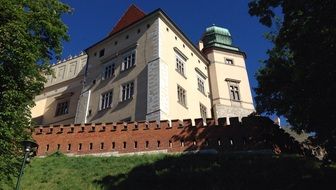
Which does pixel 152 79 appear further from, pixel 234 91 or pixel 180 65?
pixel 234 91

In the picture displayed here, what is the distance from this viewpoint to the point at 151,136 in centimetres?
2131

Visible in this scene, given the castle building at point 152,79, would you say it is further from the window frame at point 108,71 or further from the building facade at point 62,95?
the building facade at point 62,95

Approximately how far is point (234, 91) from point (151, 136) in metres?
16.0

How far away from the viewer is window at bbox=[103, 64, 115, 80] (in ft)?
106

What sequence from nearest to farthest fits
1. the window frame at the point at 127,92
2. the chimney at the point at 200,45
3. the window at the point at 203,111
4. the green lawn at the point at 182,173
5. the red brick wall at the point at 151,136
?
the green lawn at the point at 182,173
the red brick wall at the point at 151,136
the window frame at the point at 127,92
the window at the point at 203,111
the chimney at the point at 200,45

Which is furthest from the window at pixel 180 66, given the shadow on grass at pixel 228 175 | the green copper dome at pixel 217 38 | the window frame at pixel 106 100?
the shadow on grass at pixel 228 175

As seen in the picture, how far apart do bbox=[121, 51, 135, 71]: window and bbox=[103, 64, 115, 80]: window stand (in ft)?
4.00

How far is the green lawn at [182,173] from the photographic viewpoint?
1443cm

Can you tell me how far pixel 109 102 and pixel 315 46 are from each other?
809 inches

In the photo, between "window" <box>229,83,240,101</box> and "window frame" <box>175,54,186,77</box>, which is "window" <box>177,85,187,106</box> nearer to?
"window frame" <box>175,54,186,77</box>

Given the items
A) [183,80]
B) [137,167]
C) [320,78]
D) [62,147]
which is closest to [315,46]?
[320,78]

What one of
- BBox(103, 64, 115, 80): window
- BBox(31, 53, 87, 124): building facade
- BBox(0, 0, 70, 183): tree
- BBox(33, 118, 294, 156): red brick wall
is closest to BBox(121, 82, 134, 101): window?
BBox(103, 64, 115, 80): window

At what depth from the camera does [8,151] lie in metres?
13.1

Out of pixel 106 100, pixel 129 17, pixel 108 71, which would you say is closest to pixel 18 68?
pixel 106 100
